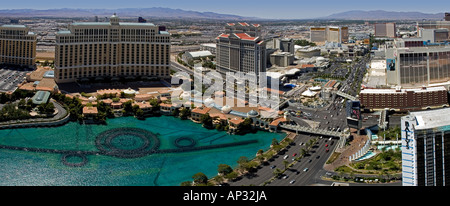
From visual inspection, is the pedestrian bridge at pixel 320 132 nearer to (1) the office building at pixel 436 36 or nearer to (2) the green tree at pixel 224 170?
(2) the green tree at pixel 224 170

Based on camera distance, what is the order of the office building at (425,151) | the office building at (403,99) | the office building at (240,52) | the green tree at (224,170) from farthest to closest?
1. the office building at (240,52)
2. the office building at (403,99)
3. the green tree at (224,170)
4. the office building at (425,151)

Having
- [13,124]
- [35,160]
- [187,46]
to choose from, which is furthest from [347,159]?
[187,46]

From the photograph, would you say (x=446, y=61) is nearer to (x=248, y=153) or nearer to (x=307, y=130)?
(x=307, y=130)

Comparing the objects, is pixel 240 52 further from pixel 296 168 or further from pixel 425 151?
pixel 425 151

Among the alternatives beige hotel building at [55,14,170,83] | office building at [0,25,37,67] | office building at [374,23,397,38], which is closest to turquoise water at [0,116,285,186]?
beige hotel building at [55,14,170,83]

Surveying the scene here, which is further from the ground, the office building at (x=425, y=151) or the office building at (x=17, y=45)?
the office building at (x=17, y=45)

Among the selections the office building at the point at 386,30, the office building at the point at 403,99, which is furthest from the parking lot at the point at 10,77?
the office building at the point at 386,30

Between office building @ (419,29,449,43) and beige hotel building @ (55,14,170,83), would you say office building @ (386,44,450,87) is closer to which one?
office building @ (419,29,449,43)
